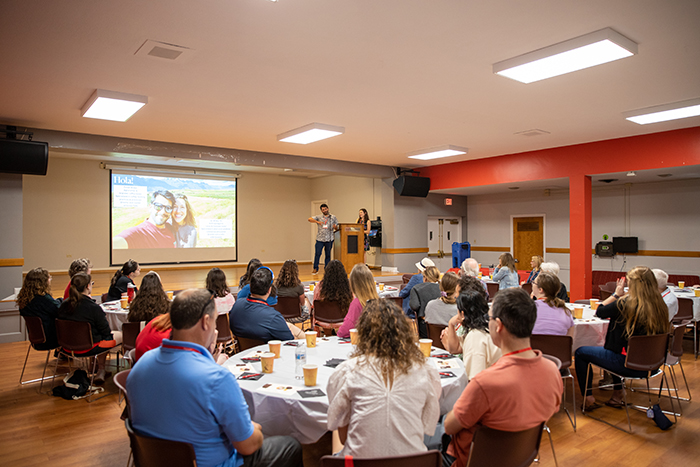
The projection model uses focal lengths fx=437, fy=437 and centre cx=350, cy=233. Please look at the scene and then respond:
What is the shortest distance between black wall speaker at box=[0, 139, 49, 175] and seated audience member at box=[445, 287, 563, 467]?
6.93 m

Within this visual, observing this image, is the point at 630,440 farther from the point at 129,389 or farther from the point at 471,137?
the point at 471,137

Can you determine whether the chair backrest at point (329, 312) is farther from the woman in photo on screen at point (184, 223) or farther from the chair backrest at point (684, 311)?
the woman in photo on screen at point (184, 223)

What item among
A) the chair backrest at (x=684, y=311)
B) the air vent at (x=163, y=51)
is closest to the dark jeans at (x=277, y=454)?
the air vent at (x=163, y=51)

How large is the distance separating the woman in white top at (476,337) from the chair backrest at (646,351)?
62.9 inches

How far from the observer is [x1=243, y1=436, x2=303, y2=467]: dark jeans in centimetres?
196

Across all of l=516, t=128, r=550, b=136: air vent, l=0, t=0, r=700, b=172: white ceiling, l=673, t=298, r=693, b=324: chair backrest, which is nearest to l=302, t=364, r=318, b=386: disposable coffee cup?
l=0, t=0, r=700, b=172: white ceiling

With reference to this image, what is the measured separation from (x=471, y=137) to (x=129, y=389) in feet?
22.4

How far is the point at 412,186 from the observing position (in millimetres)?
10742

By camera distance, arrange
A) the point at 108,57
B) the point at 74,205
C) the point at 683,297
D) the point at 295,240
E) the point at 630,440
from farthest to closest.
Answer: the point at 295,240
the point at 74,205
the point at 683,297
the point at 108,57
the point at 630,440

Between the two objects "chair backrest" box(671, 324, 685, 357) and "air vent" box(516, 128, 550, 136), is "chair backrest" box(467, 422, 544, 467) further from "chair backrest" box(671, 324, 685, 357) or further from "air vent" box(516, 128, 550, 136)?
"air vent" box(516, 128, 550, 136)

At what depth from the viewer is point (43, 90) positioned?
4.88 metres

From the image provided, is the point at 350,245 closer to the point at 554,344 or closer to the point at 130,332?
the point at 130,332

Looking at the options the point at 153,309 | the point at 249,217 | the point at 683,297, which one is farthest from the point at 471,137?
the point at 249,217

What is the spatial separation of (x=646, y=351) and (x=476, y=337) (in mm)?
1854
